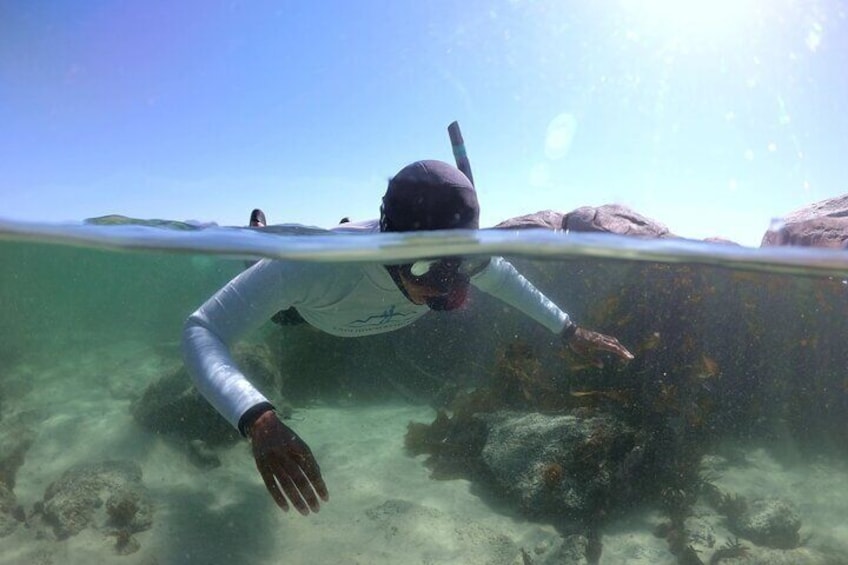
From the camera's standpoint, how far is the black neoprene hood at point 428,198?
4.12 metres

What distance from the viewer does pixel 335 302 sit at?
15.9 ft

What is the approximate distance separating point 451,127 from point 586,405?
450cm

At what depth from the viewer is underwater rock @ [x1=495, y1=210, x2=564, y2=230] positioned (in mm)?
9856

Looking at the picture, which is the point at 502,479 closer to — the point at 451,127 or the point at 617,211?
the point at 451,127

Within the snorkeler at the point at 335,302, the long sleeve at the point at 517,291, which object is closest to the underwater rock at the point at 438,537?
the snorkeler at the point at 335,302

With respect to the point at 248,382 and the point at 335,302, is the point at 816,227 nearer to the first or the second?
the point at 335,302

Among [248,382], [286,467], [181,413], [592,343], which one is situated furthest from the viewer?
[181,413]

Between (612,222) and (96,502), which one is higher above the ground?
(612,222)

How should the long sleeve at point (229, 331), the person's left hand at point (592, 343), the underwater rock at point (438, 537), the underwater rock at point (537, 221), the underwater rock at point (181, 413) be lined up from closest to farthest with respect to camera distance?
the long sleeve at point (229, 331), the underwater rock at point (438, 537), the person's left hand at point (592, 343), the underwater rock at point (181, 413), the underwater rock at point (537, 221)

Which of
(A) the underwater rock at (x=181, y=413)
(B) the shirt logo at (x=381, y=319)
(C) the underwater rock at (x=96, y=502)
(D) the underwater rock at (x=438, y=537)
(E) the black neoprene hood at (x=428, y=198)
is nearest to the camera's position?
(E) the black neoprene hood at (x=428, y=198)

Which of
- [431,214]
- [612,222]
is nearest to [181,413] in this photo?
[431,214]

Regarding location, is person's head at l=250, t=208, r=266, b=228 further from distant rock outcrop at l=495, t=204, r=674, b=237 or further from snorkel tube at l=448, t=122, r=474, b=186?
distant rock outcrop at l=495, t=204, r=674, b=237

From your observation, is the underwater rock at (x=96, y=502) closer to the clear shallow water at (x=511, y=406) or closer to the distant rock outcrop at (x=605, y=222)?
the clear shallow water at (x=511, y=406)

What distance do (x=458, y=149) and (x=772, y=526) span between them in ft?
20.0
